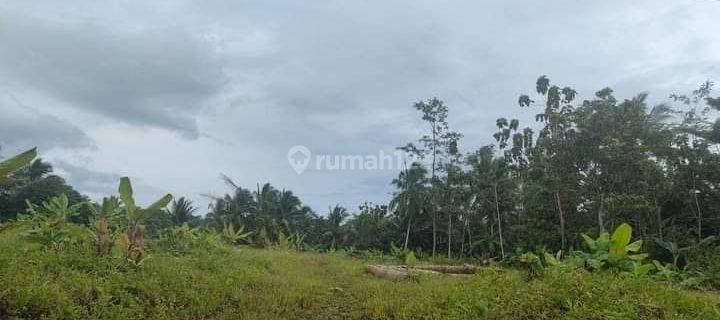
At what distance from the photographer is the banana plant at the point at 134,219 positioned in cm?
820

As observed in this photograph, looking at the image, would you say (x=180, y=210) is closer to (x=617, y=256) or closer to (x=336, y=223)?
(x=336, y=223)

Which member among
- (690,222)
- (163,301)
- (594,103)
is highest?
(594,103)

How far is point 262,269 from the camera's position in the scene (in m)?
10.4

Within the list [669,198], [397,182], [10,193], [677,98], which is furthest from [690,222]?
[10,193]

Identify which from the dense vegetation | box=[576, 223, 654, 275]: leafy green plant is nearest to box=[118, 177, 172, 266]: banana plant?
the dense vegetation

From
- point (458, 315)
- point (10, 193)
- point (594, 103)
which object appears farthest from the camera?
point (10, 193)

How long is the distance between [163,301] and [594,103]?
77.5ft

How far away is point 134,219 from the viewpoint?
28.9 feet

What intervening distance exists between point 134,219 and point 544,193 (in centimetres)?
2348

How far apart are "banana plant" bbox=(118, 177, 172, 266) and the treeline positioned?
859cm

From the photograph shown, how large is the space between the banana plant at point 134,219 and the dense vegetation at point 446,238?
0.03 meters

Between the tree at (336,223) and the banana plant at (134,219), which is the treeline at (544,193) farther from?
the banana plant at (134,219)

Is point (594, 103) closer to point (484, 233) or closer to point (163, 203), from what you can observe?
point (484, 233)

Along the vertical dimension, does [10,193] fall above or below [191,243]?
above
